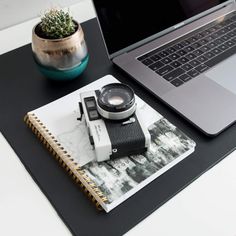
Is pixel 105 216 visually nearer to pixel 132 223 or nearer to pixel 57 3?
pixel 132 223

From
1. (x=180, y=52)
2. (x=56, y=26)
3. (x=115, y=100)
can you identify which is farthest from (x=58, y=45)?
(x=180, y=52)

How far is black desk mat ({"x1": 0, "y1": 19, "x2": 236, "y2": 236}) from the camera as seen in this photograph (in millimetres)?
497

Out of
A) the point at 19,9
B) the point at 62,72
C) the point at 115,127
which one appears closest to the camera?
the point at 115,127

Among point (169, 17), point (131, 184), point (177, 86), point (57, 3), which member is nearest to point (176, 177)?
point (131, 184)

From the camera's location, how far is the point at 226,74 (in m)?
0.69

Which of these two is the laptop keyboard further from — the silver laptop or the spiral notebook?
the spiral notebook

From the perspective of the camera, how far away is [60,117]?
0.62 metres

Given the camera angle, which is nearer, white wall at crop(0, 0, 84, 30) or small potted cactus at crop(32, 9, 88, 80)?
small potted cactus at crop(32, 9, 88, 80)

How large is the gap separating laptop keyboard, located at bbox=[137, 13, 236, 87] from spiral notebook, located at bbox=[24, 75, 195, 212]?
0.10 meters

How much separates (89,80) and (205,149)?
267 mm

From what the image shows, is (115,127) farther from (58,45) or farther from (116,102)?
(58,45)

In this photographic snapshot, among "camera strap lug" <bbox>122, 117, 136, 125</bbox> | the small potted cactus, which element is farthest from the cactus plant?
"camera strap lug" <bbox>122, 117, 136, 125</bbox>

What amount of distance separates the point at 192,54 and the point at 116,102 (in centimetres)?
25

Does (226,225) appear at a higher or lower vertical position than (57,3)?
lower
